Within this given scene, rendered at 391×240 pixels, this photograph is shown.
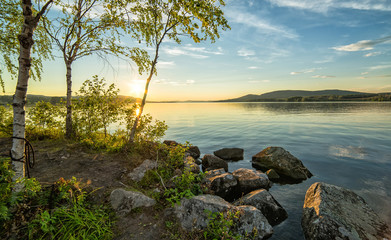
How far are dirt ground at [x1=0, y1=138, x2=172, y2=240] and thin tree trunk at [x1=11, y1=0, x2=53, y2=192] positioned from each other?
54.4 inches

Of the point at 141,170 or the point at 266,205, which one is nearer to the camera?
the point at 266,205

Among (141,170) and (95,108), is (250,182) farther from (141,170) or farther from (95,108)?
(95,108)

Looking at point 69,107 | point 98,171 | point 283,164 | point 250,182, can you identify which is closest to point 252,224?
point 250,182

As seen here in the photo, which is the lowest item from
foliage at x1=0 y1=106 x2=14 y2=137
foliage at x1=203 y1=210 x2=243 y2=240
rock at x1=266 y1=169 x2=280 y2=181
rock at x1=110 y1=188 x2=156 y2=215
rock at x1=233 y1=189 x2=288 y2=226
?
rock at x1=266 y1=169 x2=280 y2=181

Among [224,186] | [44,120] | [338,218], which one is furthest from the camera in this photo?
[44,120]

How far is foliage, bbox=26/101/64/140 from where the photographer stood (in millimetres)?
10969

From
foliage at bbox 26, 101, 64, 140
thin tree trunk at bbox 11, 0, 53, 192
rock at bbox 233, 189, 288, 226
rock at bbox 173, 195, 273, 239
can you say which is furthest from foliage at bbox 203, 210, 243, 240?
foliage at bbox 26, 101, 64, 140

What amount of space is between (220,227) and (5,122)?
616 inches

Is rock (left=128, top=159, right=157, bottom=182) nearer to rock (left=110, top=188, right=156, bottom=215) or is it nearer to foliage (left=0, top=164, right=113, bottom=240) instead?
rock (left=110, top=188, right=156, bottom=215)

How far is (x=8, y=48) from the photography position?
8.67 m

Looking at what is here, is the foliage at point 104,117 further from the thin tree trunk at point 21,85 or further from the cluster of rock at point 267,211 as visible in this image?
the thin tree trunk at point 21,85

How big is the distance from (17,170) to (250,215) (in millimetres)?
7115

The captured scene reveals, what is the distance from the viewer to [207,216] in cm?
525

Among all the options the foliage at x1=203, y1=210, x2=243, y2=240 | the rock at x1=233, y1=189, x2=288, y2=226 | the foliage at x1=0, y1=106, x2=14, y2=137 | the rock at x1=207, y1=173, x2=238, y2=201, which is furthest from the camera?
the foliage at x1=0, y1=106, x2=14, y2=137
